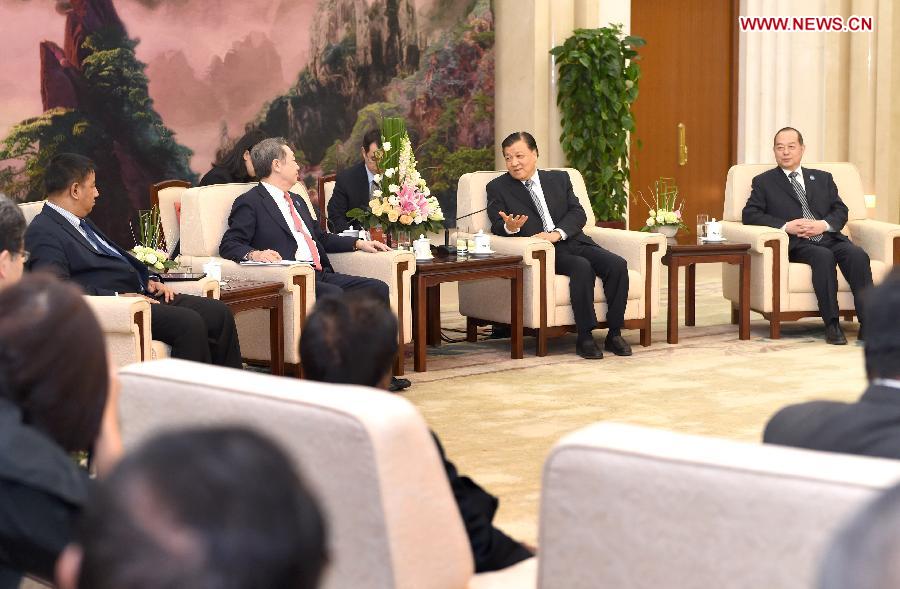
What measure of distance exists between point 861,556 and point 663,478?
2.98 feet

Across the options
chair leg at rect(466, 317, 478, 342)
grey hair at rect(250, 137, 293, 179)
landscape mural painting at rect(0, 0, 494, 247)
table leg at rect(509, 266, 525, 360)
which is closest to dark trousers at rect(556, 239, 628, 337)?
table leg at rect(509, 266, 525, 360)

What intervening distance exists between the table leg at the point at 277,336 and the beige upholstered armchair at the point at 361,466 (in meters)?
4.69

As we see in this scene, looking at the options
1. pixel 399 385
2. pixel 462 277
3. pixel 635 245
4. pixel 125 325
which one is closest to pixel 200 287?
pixel 125 325

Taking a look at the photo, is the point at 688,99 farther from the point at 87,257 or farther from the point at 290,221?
the point at 87,257

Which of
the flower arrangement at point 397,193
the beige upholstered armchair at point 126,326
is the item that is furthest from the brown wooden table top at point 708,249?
the beige upholstered armchair at point 126,326

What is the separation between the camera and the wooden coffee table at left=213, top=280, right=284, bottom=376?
6.53m

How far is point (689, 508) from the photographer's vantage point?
1.78m

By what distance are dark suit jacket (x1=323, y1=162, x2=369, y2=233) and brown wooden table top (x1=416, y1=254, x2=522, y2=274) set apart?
30.4 inches

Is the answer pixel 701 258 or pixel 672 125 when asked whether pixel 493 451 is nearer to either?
pixel 701 258

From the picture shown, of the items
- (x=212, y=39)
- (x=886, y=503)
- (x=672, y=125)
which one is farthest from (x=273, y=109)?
(x=886, y=503)

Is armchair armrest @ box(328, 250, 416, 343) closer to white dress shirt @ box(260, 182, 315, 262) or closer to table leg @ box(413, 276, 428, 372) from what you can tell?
table leg @ box(413, 276, 428, 372)

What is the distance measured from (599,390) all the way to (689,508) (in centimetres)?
516

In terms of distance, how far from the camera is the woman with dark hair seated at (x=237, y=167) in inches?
331

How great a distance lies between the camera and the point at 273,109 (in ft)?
31.5
